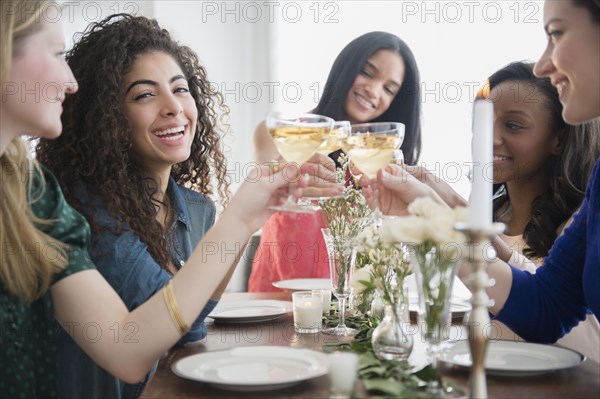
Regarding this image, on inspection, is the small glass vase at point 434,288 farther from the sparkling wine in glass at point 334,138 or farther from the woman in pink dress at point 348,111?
the woman in pink dress at point 348,111

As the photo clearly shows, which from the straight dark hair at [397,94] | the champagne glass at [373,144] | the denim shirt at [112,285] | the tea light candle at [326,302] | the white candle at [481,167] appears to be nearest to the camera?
the white candle at [481,167]

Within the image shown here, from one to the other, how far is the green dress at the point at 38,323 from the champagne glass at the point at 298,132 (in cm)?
46

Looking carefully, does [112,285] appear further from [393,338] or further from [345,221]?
[393,338]

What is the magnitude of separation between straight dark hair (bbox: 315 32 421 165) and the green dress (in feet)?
6.80

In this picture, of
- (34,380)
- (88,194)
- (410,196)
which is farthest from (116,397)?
(410,196)

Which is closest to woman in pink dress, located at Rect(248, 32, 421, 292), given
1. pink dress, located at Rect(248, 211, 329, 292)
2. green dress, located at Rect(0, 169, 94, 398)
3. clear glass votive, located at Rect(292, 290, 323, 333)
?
pink dress, located at Rect(248, 211, 329, 292)

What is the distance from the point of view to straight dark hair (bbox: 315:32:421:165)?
3.52 metres

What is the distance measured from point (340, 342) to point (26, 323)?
0.70m

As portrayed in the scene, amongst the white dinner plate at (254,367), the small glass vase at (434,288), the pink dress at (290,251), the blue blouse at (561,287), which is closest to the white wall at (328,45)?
the pink dress at (290,251)

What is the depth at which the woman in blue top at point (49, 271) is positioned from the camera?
1.52 metres

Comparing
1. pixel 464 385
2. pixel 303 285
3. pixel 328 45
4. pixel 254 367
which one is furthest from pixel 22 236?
pixel 328 45

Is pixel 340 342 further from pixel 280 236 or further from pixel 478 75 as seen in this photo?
pixel 478 75

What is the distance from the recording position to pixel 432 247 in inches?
46.9

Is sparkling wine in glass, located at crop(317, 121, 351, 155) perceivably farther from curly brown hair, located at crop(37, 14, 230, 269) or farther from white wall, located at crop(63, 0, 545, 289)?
white wall, located at crop(63, 0, 545, 289)
